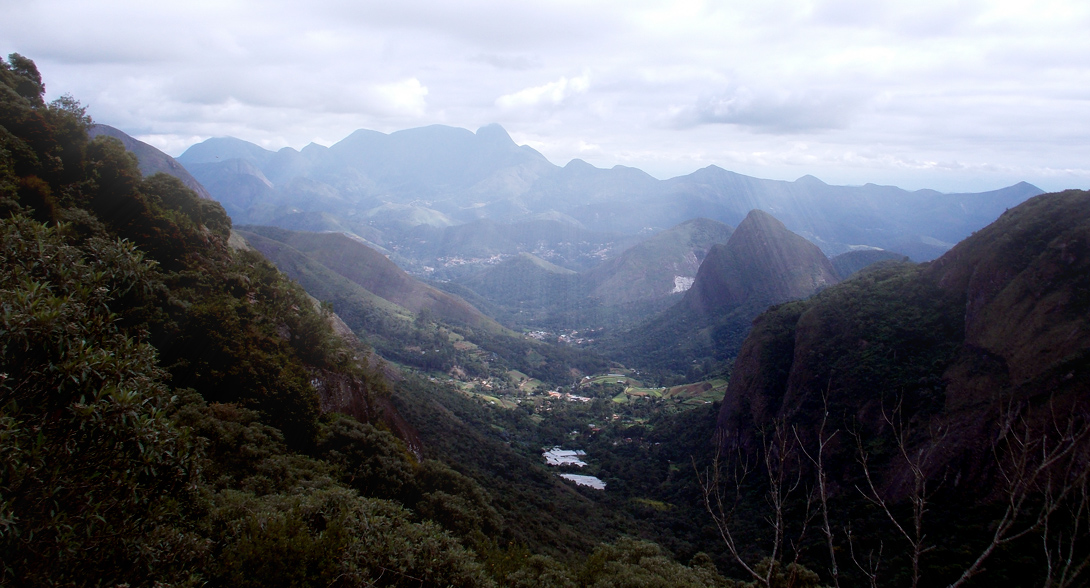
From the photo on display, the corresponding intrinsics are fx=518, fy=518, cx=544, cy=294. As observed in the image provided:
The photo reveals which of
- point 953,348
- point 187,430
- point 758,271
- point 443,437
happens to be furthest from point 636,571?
point 758,271

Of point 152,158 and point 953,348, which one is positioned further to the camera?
point 152,158

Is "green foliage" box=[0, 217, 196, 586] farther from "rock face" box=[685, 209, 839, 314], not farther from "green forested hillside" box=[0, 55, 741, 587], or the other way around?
"rock face" box=[685, 209, 839, 314]

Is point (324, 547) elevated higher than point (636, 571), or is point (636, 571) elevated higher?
point (324, 547)

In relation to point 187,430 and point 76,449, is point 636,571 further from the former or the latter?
point 76,449

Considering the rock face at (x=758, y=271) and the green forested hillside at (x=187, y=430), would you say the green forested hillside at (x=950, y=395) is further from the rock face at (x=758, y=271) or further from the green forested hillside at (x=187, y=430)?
the rock face at (x=758, y=271)

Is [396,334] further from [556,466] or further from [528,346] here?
[556,466]

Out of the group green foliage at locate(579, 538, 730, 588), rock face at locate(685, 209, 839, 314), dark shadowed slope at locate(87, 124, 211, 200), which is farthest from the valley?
dark shadowed slope at locate(87, 124, 211, 200)

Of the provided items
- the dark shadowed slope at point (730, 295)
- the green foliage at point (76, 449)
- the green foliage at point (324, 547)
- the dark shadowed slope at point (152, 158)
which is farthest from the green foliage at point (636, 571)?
the dark shadowed slope at point (152, 158)
